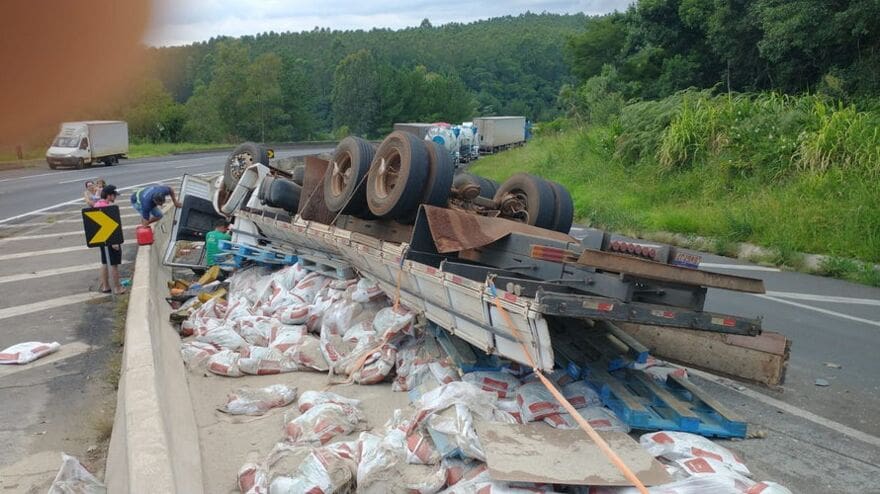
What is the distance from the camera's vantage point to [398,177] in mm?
7105

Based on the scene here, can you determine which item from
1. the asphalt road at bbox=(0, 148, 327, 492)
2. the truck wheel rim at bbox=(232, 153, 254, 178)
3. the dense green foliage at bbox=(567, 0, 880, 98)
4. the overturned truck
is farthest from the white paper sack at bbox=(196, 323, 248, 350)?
the dense green foliage at bbox=(567, 0, 880, 98)

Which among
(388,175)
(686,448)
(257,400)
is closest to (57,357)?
(257,400)

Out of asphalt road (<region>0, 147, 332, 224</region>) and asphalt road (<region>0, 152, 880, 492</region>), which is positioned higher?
asphalt road (<region>0, 152, 880, 492</region>)

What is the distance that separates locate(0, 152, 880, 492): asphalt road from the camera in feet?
16.0

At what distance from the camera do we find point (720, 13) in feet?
80.0

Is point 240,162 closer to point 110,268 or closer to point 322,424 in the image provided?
point 110,268

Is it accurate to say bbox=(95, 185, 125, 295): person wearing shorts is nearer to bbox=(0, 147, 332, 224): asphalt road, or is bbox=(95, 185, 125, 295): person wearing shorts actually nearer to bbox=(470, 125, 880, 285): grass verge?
bbox=(0, 147, 332, 224): asphalt road

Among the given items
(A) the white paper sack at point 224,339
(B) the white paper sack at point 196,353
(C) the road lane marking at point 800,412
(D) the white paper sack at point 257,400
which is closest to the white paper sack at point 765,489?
(C) the road lane marking at point 800,412

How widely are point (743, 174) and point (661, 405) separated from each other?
12.8 meters

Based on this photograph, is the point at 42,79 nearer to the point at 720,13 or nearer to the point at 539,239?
the point at 539,239

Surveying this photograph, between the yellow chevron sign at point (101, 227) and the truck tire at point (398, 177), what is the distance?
3.74m

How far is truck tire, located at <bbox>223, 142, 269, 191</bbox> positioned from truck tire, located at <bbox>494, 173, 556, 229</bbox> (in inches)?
217

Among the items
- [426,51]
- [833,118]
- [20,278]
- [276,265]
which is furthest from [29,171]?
[426,51]

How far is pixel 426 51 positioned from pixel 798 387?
135 metres
